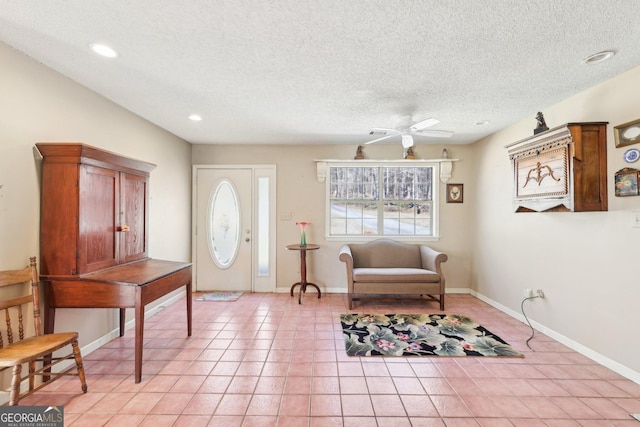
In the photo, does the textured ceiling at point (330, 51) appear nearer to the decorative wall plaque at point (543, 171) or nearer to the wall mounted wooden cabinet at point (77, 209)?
the decorative wall plaque at point (543, 171)

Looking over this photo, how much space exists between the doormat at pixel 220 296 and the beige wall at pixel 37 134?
4.17ft

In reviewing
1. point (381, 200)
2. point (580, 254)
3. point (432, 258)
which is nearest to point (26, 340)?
point (432, 258)

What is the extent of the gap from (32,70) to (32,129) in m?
0.44

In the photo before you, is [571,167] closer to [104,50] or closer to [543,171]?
[543,171]

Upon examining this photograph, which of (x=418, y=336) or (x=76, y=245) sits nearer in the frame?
(x=76, y=245)

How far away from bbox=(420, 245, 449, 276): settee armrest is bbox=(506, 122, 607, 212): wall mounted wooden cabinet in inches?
54.4

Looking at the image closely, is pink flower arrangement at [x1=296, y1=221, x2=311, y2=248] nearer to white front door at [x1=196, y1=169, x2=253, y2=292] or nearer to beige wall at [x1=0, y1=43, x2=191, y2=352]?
white front door at [x1=196, y1=169, x2=253, y2=292]

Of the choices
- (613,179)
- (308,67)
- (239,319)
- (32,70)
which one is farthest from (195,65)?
(613,179)

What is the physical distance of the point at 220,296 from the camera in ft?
14.8

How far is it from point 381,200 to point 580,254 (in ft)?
8.79

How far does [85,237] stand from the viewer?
7.56ft

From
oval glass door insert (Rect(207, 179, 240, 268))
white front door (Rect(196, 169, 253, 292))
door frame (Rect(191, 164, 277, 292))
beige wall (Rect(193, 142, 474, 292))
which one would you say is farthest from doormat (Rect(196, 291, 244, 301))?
beige wall (Rect(193, 142, 474, 292))

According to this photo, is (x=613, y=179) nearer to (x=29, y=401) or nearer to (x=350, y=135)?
(x=350, y=135)

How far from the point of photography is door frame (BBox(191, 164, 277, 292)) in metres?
4.80
